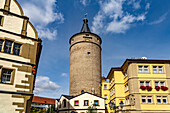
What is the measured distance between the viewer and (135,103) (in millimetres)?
25703

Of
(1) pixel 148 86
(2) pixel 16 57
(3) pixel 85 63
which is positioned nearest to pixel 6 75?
(2) pixel 16 57

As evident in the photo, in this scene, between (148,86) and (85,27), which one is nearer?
(148,86)

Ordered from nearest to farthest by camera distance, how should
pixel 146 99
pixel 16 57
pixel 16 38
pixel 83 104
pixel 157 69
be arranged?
1. pixel 16 57
2. pixel 16 38
3. pixel 146 99
4. pixel 157 69
5. pixel 83 104

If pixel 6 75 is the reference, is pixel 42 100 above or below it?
below

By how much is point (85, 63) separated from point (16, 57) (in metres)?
28.0

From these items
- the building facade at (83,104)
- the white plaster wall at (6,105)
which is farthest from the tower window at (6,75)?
the building facade at (83,104)

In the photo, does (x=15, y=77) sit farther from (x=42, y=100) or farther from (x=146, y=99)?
(x=42, y=100)

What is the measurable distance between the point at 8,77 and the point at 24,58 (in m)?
2.54

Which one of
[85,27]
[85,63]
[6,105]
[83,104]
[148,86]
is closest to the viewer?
[6,105]

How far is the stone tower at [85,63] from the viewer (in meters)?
42.3

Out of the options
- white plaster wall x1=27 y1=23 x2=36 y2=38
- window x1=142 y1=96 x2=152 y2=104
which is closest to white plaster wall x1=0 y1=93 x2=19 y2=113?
white plaster wall x1=27 y1=23 x2=36 y2=38

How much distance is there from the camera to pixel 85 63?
43719 mm

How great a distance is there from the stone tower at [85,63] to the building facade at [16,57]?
25.4 metres

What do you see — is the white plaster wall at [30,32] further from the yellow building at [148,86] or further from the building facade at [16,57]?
the yellow building at [148,86]
